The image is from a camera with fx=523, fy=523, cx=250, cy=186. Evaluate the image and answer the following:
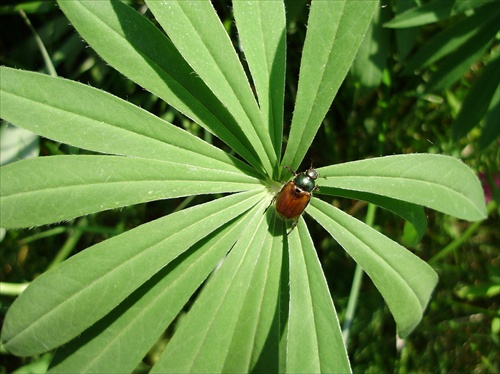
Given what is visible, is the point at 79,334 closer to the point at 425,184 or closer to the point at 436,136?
the point at 425,184

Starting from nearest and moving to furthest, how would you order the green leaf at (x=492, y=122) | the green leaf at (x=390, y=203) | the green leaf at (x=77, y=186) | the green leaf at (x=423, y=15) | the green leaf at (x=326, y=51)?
the green leaf at (x=77, y=186)
the green leaf at (x=326, y=51)
the green leaf at (x=390, y=203)
the green leaf at (x=423, y=15)
the green leaf at (x=492, y=122)

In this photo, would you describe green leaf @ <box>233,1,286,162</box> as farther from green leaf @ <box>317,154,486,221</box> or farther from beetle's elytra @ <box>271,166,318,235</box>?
green leaf @ <box>317,154,486,221</box>

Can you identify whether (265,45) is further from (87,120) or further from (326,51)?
(87,120)

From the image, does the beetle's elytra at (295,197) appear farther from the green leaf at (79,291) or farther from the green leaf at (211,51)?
the green leaf at (79,291)

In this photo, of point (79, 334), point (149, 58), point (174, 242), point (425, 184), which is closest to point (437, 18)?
point (425, 184)

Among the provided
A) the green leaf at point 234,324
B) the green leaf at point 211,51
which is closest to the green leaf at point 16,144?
the green leaf at point 211,51

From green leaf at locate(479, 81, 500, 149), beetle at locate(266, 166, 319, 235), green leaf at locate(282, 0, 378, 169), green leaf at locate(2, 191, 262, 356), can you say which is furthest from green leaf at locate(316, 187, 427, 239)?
green leaf at locate(479, 81, 500, 149)
